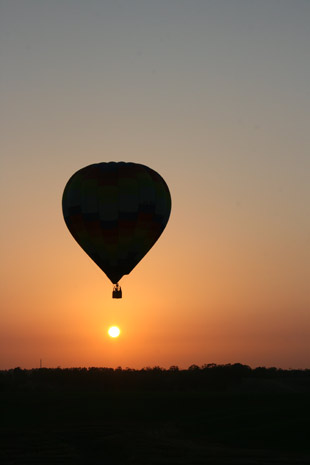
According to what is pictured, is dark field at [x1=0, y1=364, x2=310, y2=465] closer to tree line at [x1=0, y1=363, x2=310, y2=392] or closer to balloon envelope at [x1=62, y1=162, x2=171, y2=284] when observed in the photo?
tree line at [x1=0, y1=363, x2=310, y2=392]

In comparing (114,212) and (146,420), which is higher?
(114,212)

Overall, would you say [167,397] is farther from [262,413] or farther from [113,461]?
[113,461]

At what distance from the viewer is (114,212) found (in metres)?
52.2

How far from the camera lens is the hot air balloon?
52344mm

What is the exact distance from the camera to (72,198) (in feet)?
175

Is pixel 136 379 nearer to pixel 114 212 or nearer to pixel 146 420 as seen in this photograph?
pixel 146 420

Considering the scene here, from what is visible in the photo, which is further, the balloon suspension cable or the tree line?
the tree line

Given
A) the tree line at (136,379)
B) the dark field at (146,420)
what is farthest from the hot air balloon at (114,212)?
the tree line at (136,379)

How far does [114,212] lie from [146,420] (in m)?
29.2

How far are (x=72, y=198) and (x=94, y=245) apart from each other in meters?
3.21

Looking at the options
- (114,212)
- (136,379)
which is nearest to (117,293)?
(114,212)

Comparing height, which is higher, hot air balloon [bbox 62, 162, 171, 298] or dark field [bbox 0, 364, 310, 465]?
hot air balloon [bbox 62, 162, 171, 298]

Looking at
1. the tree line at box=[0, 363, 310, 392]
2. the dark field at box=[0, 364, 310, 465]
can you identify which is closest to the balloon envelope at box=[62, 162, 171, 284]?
the dark field at box=[0, 364, 310, 465]

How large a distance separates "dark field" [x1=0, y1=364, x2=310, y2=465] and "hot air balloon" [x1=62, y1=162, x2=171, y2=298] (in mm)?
11177
